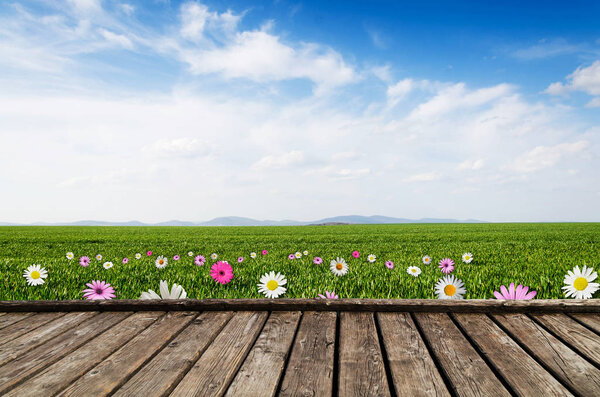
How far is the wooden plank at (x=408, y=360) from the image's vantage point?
174 cm

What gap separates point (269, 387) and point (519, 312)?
2111mm

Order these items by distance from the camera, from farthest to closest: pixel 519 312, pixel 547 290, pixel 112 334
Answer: pixel 547 290 < pixel 519 312 < pixel 112 334

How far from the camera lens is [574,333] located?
244 centimetres

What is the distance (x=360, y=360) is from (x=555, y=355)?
3.68 feet

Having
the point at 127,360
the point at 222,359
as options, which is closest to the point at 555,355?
the point at 222,359

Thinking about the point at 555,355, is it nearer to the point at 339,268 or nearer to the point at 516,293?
the point at 516,293

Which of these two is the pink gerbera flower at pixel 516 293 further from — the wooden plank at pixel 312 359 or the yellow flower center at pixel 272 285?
the yellow flower center at pixel 272 285

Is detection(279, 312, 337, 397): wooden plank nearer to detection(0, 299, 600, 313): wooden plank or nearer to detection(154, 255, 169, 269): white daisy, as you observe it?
detection(0, 299, 600, 313): wooden plank

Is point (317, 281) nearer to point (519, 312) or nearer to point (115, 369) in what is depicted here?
point (519, 312)

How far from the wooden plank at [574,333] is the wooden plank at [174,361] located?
221cm

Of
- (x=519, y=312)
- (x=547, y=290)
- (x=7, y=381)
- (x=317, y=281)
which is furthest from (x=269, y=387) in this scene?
(x=547, y=290)

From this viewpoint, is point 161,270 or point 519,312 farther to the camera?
point 161,270

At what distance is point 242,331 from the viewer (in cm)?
250

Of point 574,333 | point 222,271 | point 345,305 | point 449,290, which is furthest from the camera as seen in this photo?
point 222,271
